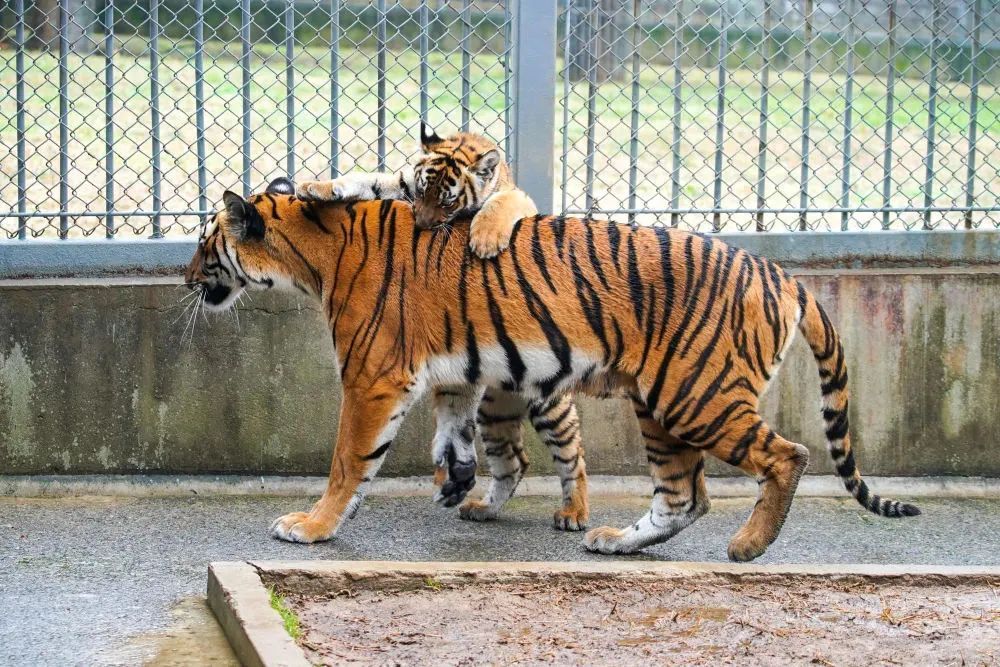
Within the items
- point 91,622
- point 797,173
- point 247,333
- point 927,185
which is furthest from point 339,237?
point 797,173

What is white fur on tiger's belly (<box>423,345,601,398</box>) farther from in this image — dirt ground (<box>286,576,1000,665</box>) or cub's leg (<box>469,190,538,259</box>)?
dirt ground (<box>286,576,1000,665</box>)

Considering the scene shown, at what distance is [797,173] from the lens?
952cm

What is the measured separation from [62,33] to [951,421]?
4.77 meters

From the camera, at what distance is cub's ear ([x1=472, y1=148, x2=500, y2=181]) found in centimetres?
554

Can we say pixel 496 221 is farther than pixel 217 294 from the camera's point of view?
No

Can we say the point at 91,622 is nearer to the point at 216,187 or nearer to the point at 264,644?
the point at 264,644

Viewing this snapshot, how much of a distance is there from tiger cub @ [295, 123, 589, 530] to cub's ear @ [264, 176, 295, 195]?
187 mm

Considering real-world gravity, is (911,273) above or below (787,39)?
below

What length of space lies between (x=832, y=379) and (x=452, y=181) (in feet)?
5.94

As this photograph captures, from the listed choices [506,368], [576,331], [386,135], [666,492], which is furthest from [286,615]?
[386,135]

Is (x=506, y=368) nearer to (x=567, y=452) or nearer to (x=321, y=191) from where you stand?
(x=567, y=452)

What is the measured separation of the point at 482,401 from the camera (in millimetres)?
5945

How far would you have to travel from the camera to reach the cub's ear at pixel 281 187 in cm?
580

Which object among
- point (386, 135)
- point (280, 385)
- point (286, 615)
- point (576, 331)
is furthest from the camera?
point (386, 135)
